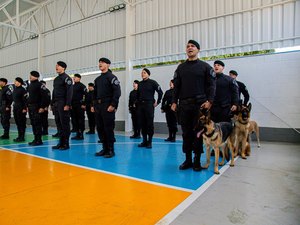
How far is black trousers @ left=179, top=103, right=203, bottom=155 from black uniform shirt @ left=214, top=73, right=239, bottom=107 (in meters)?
1.02

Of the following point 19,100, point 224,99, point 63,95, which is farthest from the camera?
point 19,100

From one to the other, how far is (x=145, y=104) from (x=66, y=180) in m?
2.67

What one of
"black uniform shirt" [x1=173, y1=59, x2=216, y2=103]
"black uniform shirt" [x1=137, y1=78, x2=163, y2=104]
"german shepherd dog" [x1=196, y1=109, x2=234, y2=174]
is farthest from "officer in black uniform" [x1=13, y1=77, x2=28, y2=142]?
"german shepherd dog" [x1=196, y1=109, x2=234, y2=174]

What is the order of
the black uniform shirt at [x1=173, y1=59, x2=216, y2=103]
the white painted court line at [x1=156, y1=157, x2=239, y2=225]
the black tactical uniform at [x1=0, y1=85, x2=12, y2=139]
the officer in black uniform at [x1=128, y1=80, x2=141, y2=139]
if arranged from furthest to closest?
the officer in black uniform at [x1=128, y1=80, x2=141, y2=139] < the black tactical uniform at [x1=0, y1=85, x2=12, y2=139] < the black uniform shirt at [x1=173, y1=59, x2=216, y2=103] < the white painted court line at [x1=156, y1=157, x2=239, y2=225]

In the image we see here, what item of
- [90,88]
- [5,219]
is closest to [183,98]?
[5,219]

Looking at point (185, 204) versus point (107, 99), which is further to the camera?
point (107, 99)

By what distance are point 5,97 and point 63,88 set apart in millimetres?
2918

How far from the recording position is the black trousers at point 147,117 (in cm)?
514

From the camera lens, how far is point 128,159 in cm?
405

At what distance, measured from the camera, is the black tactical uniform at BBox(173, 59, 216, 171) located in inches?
126

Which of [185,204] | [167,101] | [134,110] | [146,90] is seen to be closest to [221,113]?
[146,90]

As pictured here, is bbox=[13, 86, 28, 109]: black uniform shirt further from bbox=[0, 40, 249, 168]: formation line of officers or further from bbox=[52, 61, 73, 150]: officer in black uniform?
bbox=[52, 61, 73, 150]: officer in black uniform

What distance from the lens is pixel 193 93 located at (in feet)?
10.6

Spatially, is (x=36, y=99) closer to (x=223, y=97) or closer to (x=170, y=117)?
(x=170, y=117)
